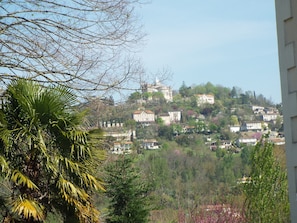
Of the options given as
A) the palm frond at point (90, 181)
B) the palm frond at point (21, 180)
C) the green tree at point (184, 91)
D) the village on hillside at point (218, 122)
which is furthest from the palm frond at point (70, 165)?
the green tree at point (184, 91)

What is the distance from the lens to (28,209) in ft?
26.0

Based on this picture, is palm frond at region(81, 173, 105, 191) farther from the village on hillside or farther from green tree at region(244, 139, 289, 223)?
the village on hillside

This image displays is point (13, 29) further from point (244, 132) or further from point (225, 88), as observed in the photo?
point (225, 88)

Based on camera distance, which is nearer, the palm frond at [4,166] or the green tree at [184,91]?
the palm frond at [4,166]

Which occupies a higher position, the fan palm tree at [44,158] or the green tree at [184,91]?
the green tree at [184,91]

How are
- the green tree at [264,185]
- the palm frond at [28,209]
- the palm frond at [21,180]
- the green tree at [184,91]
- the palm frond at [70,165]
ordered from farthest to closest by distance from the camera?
the green tree at [184,91]
the green tree at [264,185]
the palm frond at [70,165]
the palm frond at [21,180]
the palm frond at [28,209]

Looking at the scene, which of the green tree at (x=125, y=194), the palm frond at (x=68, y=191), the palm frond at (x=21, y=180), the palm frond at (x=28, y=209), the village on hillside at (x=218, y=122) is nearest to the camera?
the palm frond at (x=28, y=209)

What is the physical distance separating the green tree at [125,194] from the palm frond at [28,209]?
4.28m

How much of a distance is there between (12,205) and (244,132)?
84.9m

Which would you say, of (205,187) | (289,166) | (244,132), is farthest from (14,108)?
(244,132)

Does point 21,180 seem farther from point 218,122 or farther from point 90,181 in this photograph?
point 218,122

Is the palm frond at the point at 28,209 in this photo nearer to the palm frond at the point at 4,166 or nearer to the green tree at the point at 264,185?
the palm frond at the point at 4,166

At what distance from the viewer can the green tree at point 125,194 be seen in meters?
12.5

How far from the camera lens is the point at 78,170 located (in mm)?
8406
